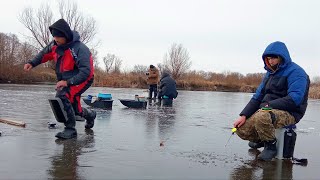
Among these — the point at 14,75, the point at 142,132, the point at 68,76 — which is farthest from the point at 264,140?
the point at 14,75

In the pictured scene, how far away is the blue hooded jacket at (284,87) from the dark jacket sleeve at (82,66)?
8.21 feet

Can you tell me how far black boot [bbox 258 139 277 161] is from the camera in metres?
5.00

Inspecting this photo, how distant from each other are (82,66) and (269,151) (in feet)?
10.0

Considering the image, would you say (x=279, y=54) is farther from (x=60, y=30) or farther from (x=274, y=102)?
(x=60, y=30)

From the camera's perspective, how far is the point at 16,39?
177ft

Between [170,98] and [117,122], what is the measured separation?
6983 mm

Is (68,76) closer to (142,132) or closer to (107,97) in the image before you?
(142,132)

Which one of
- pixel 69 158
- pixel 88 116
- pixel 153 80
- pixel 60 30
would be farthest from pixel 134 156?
pixel 153 80

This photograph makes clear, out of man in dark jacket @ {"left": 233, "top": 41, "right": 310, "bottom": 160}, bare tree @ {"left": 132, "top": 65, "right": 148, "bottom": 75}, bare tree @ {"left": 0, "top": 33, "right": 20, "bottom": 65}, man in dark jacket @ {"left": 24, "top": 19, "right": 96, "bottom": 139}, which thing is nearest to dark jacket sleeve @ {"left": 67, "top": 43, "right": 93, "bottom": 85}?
man in dark jacket @ {"left": 24, "top": 19, "right": 96, "bottom": 139}

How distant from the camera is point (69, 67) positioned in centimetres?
615

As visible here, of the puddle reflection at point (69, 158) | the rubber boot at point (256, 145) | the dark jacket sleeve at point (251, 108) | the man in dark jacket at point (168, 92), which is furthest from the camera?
the man in dark jacket at point (168, 92)

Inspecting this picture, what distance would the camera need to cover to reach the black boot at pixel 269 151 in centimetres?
500

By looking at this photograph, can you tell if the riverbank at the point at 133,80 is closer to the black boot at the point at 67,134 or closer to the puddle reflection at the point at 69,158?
the black boot at the point at 67,134

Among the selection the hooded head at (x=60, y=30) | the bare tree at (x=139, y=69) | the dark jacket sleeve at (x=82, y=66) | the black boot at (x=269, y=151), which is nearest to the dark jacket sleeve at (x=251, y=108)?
the black boot at (x=269, y=151)
